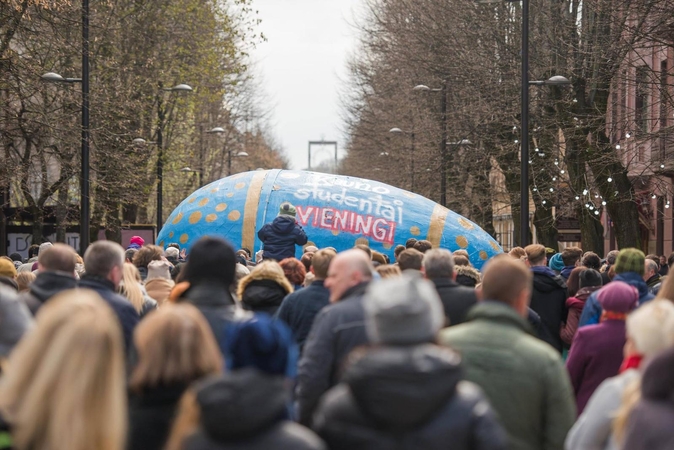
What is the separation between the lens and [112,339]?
12.8 feet

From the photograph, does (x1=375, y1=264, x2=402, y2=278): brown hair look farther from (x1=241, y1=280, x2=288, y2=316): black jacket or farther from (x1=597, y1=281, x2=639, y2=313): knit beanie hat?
(x1=597, y1=281, x2=639, y2=313): knit beanie hat

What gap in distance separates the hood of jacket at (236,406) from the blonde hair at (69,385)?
0.95 feet

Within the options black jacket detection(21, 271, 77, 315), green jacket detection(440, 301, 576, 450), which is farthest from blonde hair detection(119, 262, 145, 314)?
green jacket detection(440, 301, 576, 450)

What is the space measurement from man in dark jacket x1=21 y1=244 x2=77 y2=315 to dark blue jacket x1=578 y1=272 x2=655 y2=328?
3.56 m

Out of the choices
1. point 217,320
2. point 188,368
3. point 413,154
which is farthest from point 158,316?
point 413,154

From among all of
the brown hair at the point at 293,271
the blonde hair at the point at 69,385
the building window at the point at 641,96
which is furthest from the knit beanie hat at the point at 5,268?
the building window at the point at 641,96

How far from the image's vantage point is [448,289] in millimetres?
8414

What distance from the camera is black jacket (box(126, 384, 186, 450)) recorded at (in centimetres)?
429

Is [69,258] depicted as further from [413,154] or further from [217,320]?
[413,154]

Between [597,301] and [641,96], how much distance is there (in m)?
20.2

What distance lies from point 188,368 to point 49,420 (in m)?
0.55

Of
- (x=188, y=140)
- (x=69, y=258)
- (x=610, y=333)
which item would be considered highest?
(x=188, y=140)

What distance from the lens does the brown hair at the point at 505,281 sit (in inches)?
223

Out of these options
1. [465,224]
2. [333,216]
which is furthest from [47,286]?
[465,224]
